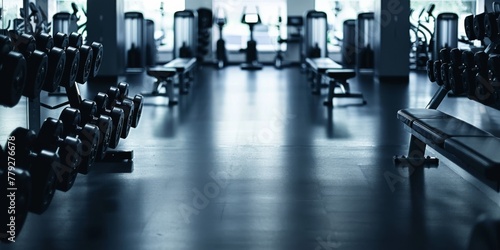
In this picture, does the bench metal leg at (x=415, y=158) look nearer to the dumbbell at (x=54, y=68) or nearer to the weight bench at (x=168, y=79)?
the dumbbell at (x=54, y=68)

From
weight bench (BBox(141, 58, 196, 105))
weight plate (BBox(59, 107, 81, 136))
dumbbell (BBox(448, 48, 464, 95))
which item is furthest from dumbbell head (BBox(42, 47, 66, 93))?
weight bench (BBox(141, 58, 196, 105))

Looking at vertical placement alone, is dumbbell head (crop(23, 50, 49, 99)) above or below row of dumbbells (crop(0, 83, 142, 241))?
above

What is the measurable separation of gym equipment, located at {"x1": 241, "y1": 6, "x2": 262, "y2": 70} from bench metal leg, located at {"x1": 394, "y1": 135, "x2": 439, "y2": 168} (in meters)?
8.39

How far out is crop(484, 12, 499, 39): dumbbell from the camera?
4.90 m

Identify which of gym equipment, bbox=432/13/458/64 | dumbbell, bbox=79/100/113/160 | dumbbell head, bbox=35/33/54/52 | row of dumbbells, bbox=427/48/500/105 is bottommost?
dumbbell, bbox=79/100/113/160

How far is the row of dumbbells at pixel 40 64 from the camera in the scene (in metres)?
2.76

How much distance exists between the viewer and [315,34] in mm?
12781

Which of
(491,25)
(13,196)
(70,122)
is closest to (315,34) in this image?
(491,25)

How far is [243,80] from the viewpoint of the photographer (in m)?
11.0

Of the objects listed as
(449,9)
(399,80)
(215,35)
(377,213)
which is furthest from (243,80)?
(377,213)

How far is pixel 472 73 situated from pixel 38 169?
2767mm

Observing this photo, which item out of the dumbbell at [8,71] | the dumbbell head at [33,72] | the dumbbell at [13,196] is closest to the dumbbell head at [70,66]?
the dumbbell head at [33,72]

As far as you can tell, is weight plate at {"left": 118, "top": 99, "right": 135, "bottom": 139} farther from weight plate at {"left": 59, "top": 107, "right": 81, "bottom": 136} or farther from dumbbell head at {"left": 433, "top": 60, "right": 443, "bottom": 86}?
dumbbell head at {"left": 433, "top": 60, "right": 443, "bottom": 86}

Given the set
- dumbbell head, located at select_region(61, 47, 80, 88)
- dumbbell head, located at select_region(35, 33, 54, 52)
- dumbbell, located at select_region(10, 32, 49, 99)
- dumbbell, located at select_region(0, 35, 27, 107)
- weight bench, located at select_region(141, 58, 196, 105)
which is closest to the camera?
dumbbell, located at select_region(0, 35, 27, 107)
